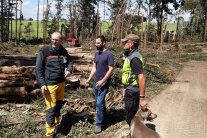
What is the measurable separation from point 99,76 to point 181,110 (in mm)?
3218

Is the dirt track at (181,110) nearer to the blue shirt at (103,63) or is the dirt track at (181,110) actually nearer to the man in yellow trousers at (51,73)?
the blue shirt at (103,63)

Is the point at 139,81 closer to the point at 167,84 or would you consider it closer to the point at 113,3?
the point at 167,84

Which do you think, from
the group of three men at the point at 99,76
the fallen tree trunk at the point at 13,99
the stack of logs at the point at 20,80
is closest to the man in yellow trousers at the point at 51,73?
the group of three men at the point at 99,76

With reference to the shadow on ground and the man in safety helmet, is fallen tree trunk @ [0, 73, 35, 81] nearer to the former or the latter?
the shadow on ground

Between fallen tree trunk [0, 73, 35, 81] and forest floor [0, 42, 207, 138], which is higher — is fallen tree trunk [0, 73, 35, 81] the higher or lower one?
the higher one

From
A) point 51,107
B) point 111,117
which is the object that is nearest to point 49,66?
point 51,107

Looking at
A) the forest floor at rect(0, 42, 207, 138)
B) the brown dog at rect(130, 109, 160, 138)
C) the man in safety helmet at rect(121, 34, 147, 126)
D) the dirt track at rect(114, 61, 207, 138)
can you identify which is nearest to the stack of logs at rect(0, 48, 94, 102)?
the forest floor at rect(0, 42, 207, 138)

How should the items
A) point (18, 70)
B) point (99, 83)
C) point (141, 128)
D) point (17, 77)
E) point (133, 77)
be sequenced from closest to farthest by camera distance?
point (141, 128)
point (133, 77)
point (99, 83)
point (17, 77)
point (18, 70)

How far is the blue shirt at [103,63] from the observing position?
4.02 m

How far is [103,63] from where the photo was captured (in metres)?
4.06

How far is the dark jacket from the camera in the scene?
11.9 ft

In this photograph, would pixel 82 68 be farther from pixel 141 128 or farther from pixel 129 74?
pixel 141 128

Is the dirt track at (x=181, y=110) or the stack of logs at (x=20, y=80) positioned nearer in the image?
the dirt track at (x=181, y=110)

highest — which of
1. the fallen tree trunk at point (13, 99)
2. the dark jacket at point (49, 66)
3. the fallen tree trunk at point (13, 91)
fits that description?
the dark jacket at point (49, 66)
